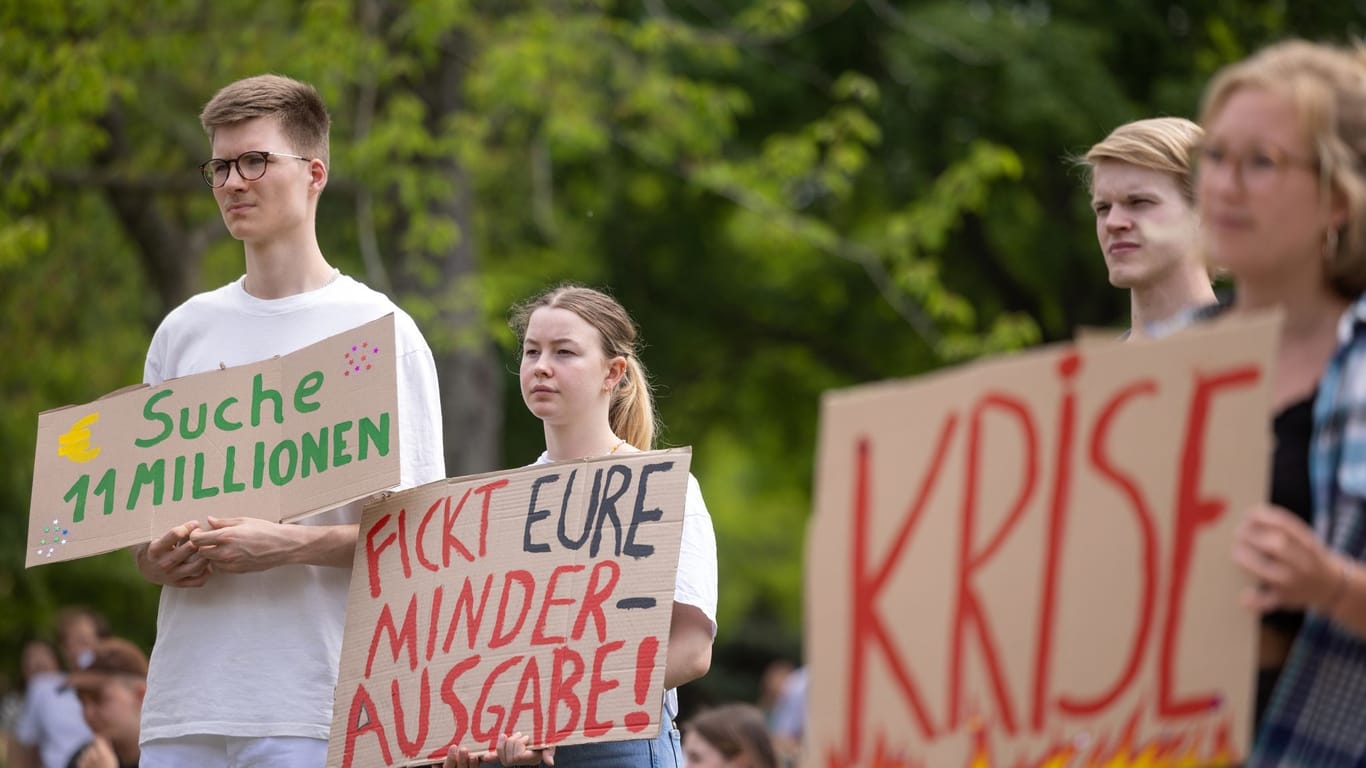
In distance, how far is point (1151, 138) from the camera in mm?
3650

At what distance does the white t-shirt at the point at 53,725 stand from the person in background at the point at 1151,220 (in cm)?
688

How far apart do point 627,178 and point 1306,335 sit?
1410 centimetres

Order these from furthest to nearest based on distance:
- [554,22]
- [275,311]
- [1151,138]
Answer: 1. [554,22]
2. [275,311]
3. [1151,138]

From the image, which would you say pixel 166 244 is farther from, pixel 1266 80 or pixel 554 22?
pixel 1266 80

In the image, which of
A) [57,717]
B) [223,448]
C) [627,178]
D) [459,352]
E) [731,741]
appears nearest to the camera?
[223,448]

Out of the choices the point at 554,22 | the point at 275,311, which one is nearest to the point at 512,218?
the point at 554,22

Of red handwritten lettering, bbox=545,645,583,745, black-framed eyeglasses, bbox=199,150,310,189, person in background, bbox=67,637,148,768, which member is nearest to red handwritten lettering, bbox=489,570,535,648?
red handwritten lettering, bbox=545,645,583,745

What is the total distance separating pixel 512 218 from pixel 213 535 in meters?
11.6

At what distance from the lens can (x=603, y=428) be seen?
3979 mm

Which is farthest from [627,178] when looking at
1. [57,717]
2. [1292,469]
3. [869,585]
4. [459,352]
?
[1292,469]

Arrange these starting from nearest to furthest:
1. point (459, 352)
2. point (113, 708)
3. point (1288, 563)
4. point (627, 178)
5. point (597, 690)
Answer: point (1288, 563) → point (597, 690) → point (113, 708) → point (459, 352) → point (627, 178)

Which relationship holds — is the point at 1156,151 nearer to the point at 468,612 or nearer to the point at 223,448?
the point at 468,612

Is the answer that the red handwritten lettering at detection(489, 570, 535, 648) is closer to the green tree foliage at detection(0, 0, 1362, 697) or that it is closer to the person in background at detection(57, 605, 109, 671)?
the green tree foliage at detection(0, 0, 1362, 697)

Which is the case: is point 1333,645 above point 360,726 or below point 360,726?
below
